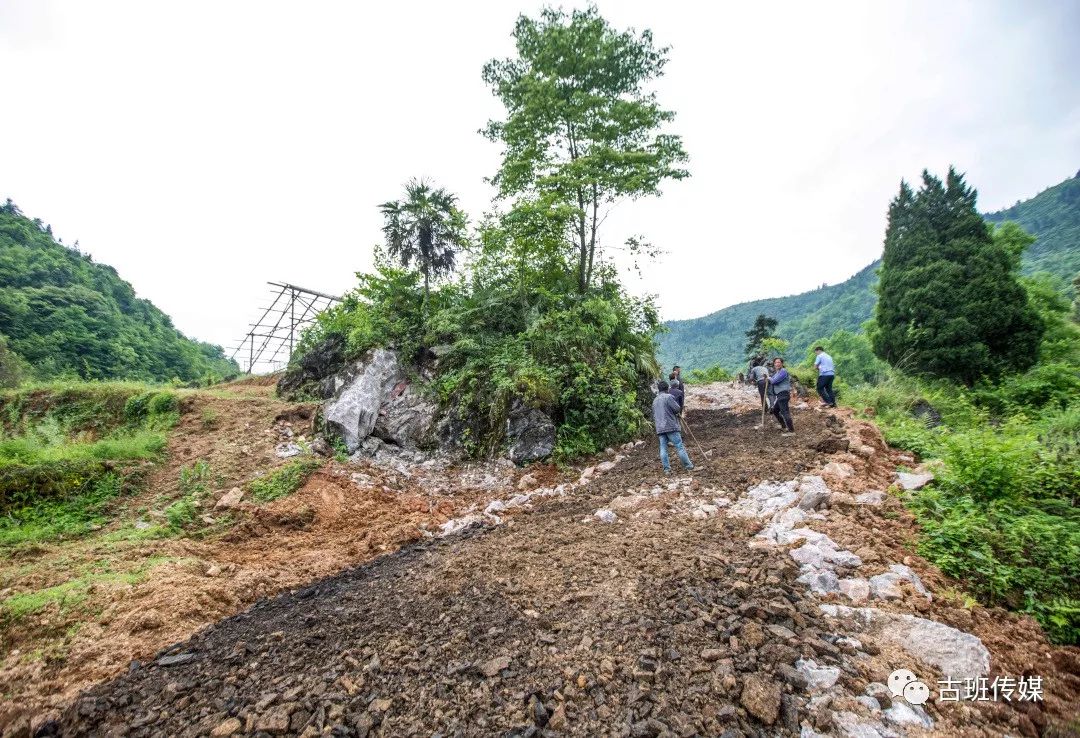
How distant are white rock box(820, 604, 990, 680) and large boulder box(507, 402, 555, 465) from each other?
664 centimetres

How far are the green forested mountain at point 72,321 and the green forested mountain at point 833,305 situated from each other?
51557 millimetres

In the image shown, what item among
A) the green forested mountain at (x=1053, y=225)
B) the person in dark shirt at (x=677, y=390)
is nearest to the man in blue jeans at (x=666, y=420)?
the person in dark shirt at (x=677, y=390)

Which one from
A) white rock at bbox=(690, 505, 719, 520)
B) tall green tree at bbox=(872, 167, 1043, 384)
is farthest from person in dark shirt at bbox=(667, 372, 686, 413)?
tall green tree at bbox=(872, 167, 1043, 384)

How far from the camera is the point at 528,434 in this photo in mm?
9422

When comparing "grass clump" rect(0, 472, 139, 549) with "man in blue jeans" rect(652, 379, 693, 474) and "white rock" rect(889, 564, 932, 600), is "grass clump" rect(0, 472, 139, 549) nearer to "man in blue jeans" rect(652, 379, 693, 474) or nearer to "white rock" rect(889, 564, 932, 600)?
"man in blue jeans" rect(652, 379, 693, 474)

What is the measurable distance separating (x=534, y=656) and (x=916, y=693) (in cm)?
221

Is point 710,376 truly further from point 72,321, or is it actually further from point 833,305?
point 833,305

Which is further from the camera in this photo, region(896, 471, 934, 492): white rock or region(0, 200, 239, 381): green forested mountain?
region(0, 200, 239, 381): green forested mountain

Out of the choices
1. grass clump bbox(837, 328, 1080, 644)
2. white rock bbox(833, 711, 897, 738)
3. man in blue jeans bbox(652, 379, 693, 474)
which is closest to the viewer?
white rock bbox(833, 711, 897, 738)

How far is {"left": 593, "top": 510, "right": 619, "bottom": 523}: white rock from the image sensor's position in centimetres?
555

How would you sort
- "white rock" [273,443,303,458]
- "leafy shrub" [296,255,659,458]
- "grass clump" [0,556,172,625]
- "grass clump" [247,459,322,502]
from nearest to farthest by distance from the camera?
"grass clump" [0,556,172,625] → "grass clump" [247,459,322,502] → "white rock" [273,443,303,458] → "leafy shrub" [296,255,659,458]

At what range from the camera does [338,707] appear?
8.48 feet

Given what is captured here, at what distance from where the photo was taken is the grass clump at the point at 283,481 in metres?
7.15

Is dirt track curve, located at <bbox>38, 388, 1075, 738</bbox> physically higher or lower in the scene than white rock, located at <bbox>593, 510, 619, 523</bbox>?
higher
